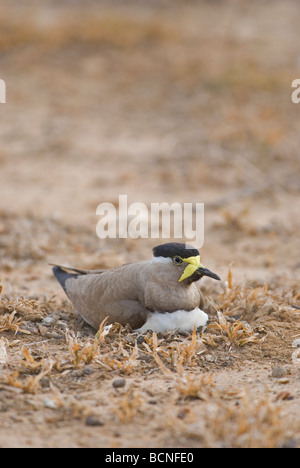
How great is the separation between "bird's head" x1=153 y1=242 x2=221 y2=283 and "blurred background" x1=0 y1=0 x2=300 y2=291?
149 centimetres

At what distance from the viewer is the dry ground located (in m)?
3.24

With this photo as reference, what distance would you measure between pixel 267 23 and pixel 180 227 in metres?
8.43

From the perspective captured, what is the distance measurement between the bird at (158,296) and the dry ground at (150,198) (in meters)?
0.13

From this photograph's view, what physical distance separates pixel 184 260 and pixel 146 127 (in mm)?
5996

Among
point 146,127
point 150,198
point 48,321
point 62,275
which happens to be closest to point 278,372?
point 48,321

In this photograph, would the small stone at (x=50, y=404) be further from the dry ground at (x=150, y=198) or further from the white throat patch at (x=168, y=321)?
the white throat patch at (x=168, y=321)

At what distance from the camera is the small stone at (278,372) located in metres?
3.65

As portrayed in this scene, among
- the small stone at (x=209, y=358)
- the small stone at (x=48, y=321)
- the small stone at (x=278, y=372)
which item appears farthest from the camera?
A: the small stone at (x=48, y=321)

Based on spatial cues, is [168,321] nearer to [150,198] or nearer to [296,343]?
[296,343]

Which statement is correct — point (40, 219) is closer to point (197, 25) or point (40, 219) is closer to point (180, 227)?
point (180, 227)

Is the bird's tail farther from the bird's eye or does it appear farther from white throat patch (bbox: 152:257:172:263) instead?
the bird's eye

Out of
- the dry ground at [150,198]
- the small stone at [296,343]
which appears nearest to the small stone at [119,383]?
the dry ground at [150,198]

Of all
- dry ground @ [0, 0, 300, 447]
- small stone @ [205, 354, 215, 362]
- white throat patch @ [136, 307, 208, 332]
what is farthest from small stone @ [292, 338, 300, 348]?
white throat patch @ [136, 307, 208, 332]

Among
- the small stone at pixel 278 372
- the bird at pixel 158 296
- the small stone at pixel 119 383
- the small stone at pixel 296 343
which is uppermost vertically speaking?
the bird at pixel 158 296
